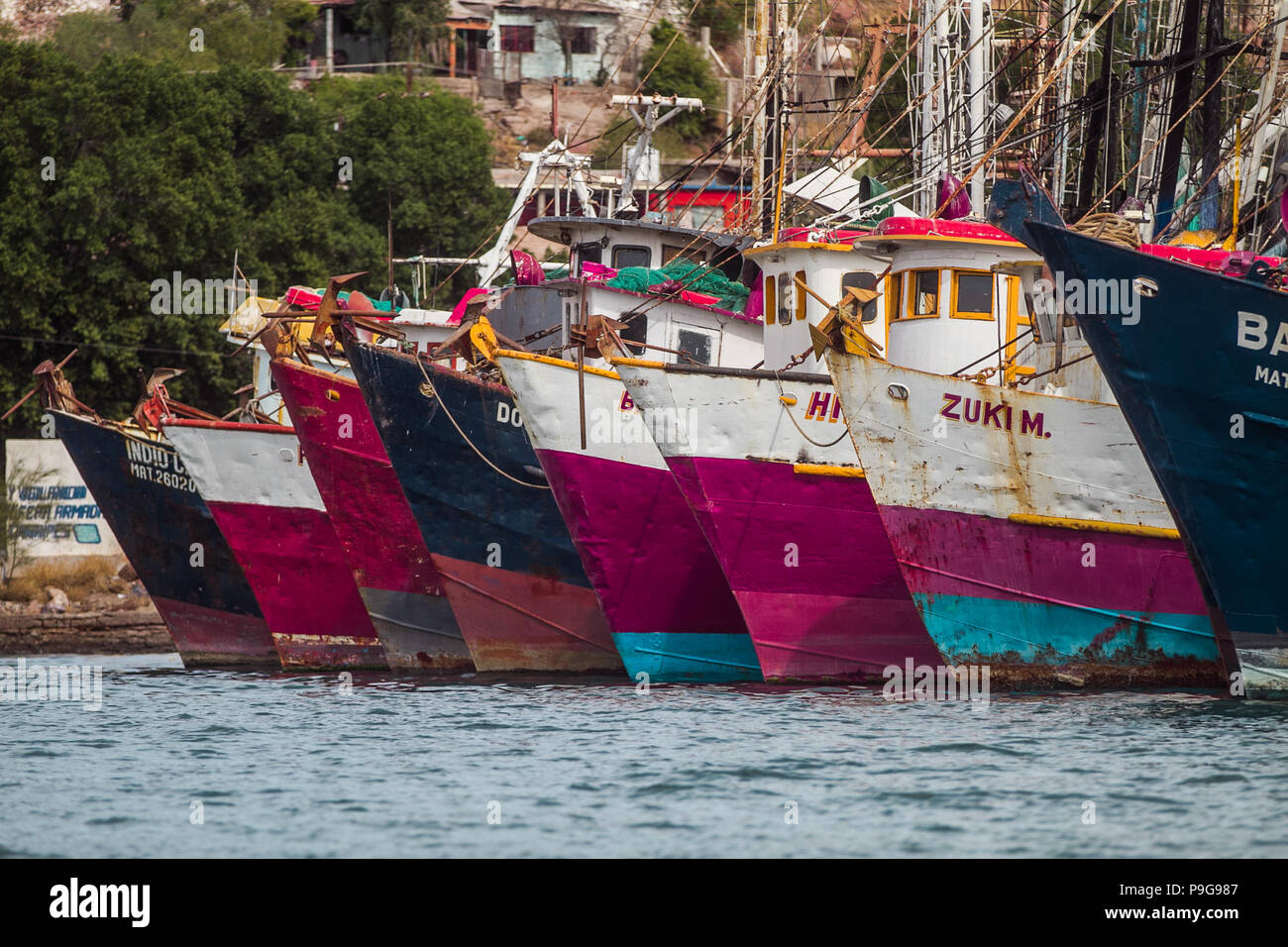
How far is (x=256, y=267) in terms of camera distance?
4278 centimetres

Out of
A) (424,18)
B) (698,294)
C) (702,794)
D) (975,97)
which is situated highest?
(424,18)

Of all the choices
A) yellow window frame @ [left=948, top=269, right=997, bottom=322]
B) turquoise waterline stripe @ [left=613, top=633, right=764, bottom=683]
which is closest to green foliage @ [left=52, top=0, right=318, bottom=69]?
turquoise waterline stripe @ [left=613, top=633, right=764, bottom=683]

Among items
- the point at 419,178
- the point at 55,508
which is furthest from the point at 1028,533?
the point at 419,178

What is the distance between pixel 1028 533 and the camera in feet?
60.6

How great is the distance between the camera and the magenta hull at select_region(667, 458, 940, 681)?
63.9ft

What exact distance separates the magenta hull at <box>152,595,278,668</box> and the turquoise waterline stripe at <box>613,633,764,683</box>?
824 centimetres

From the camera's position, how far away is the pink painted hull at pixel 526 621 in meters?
22.4

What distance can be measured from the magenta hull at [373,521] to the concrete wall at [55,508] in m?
13.8

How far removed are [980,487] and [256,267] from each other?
27.8 m

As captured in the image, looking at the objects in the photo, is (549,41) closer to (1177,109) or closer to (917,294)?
(1177,109)

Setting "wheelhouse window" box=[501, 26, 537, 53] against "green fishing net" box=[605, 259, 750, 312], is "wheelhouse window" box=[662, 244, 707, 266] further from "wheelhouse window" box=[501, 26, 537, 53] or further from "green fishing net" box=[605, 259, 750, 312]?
"wheelhouse window" box=[501, 26, 537, 53]
